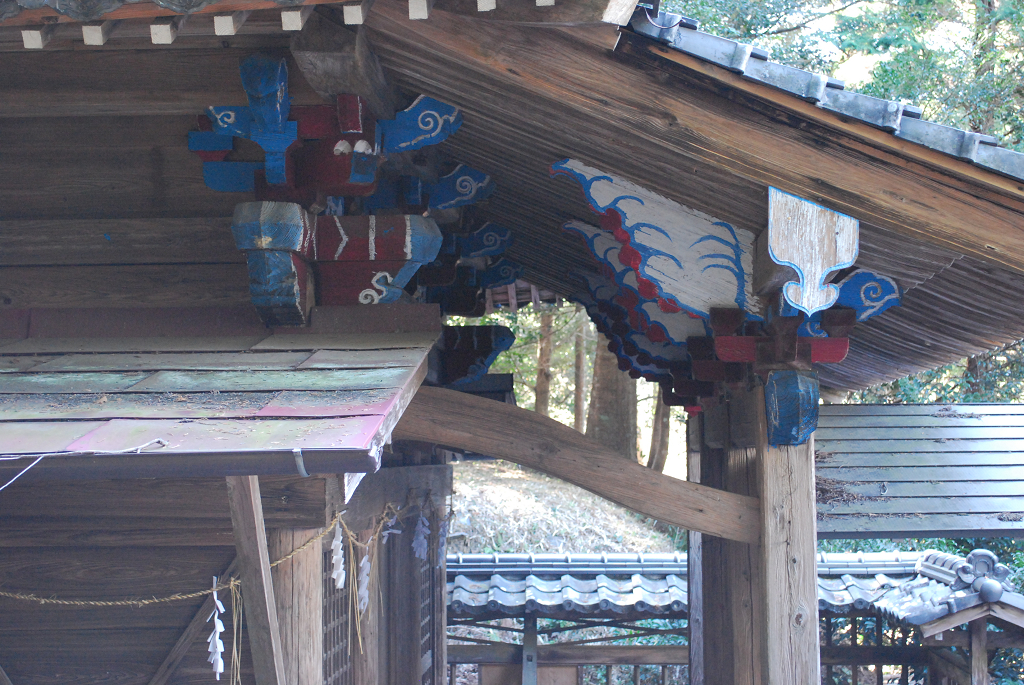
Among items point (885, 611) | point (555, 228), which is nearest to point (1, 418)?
point (555, 228)

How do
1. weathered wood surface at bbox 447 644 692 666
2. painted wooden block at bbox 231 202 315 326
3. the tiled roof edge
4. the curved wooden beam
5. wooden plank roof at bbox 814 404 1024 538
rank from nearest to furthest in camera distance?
the tiled roof edge < painted wooden block at bbox 231 202 315 326 < the curved wooden beam < wooden plank roof at bbox 814 404 1024 538 < weathered wood surface at bbox 447 644 692 666

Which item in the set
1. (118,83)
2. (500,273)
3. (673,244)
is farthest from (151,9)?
(500,273)

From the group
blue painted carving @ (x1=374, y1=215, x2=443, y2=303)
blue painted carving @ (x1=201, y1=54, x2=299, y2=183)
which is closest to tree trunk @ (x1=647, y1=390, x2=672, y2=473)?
blue painted carving @ (x1=374, y1=215, x2=443, y2=303)

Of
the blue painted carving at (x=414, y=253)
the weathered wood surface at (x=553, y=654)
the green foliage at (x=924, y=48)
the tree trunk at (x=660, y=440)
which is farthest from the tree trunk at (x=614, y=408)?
the blue painted carving at (x=414, y=253)

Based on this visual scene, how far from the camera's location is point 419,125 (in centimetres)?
304

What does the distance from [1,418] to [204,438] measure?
606 millimetres

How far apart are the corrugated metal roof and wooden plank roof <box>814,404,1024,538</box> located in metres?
1.12

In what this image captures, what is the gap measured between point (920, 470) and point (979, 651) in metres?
1.87

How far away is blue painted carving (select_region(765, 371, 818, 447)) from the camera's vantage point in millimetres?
3273

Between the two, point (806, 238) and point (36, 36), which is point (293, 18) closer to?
point (36, 36)

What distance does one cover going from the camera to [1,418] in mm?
1920

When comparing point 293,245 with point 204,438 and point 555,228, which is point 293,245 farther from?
point 555,228

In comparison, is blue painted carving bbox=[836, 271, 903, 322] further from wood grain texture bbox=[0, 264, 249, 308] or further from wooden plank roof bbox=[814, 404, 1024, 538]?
wood grain texture bbox=[0, 264, 249, 308]

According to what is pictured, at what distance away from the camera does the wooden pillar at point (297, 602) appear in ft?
9.48
